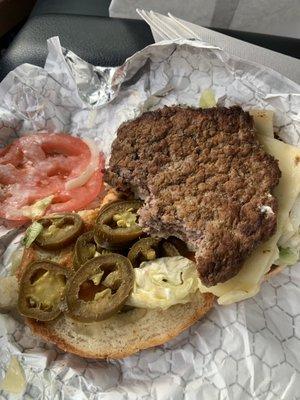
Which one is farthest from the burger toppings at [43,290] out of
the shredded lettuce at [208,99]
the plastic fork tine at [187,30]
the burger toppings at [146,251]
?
the plastic fork tine at [187,30]

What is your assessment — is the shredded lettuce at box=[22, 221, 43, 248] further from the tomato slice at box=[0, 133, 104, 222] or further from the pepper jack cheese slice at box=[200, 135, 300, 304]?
the pepper jack cheese slice at box=[200, 135, 300, 304]

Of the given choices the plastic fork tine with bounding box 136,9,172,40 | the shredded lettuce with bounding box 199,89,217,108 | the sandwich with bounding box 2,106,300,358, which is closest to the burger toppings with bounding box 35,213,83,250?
the sandwich with bounding box 2,106,300,358

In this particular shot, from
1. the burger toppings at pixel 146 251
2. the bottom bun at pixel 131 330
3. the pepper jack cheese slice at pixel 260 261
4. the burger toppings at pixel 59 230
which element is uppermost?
the pepper jack cheese slice at pixel 260 261

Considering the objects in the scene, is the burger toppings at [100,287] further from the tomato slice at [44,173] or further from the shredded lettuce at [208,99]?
the shredded lettuce at [208,99]

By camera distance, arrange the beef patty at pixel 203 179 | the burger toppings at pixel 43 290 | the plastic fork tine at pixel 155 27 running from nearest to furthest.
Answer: the beef patty at pixel 203 179, the burger toppings at pixel 43 290, the plastic fork tine at pixel 155 27

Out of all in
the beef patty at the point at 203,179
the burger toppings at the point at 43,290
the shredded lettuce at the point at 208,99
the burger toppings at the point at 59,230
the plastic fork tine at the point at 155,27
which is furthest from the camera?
the plastic fork tine at the point at 155,27

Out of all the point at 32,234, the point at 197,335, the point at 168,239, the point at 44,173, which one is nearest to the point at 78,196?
the point at 44,173

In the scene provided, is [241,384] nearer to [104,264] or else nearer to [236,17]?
[104,264]

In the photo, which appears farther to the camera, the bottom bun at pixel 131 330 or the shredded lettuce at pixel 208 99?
the shredded lettuce at pixel 208 99
